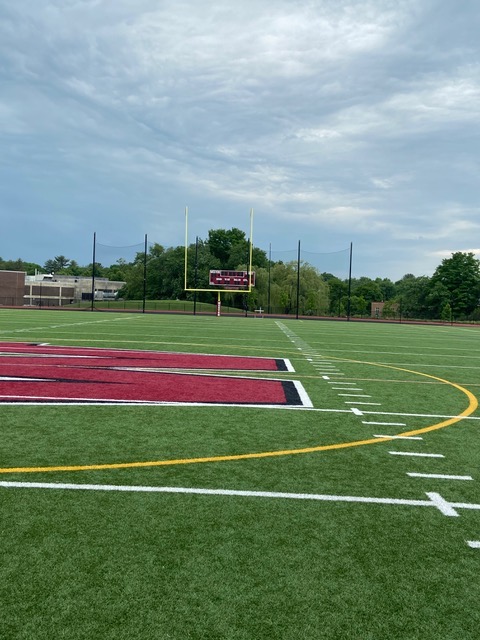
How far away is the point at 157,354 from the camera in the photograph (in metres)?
12.6

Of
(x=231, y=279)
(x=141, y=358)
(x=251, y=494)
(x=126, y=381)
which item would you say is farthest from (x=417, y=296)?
(x=251, y=494)

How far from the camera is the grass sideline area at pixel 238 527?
2420mm

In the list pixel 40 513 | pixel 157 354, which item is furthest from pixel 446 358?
pixel 40 513

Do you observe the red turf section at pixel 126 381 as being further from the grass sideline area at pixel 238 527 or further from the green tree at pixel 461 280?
the green tree at pixel 461 280

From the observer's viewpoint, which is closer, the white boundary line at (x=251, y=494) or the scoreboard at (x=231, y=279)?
the white boundary line at (x=251, y=494)

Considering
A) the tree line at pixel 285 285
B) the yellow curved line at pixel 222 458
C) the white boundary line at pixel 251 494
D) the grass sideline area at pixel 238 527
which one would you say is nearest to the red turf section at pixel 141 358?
the grass sideline area at pixel 238 527

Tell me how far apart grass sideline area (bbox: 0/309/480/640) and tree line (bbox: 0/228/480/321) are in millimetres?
43963

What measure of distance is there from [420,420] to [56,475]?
4.40 meters

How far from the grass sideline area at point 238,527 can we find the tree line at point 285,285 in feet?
144

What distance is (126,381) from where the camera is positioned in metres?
8.62

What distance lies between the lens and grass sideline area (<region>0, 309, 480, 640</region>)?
2.42 m

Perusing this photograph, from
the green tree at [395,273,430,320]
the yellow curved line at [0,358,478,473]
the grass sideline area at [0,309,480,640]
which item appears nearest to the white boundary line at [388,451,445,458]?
the grass sideline area at [0,309,480,640]

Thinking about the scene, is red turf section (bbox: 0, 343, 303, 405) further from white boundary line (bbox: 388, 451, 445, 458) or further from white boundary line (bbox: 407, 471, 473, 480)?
white boundary line (bbox: 407, 471, 473, 480)

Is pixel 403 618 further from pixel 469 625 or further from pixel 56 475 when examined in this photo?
pixel 56 475
